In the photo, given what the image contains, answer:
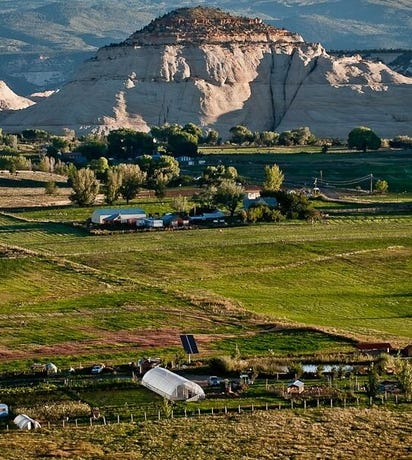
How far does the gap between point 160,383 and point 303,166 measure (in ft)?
272

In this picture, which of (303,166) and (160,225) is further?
(303,166)

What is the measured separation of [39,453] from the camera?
41031 millimetres

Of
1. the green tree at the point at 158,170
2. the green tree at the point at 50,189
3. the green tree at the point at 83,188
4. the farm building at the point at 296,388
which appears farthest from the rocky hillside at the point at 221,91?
the farm building at the point at 296,388

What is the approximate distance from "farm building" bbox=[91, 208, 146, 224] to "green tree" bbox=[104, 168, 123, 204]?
9.25m

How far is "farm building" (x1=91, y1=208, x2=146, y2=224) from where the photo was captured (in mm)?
90438

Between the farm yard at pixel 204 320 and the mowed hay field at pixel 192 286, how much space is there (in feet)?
0.34

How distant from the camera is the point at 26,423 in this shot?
43906 mm

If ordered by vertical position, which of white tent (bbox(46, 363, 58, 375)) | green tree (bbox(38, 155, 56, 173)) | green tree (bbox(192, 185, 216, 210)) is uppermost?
green tree (bbox(192, 185, 216, 210))

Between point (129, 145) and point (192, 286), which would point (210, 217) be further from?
point (129, 145)

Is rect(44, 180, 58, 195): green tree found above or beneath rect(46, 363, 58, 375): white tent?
beneath

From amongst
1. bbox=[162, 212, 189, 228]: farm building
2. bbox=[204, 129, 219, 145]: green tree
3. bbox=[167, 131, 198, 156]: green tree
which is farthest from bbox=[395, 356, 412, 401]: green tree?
bbox=[204, 129, 219, 145]: green tree

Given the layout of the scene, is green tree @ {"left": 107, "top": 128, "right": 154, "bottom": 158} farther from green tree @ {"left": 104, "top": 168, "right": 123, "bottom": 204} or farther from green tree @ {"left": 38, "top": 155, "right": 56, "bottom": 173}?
green tree @ {"left": 104, "top": 168, "right": 123, "bottom": 204}

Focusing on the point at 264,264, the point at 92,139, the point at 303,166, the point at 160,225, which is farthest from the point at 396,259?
the point at 92,139

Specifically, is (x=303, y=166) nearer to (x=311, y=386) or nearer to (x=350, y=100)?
(x=350, y=100)
